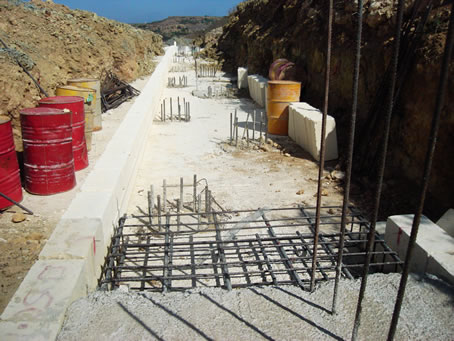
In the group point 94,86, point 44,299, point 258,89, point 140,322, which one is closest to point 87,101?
point 94,86

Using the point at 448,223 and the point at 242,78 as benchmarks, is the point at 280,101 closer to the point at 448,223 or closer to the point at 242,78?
the point at 448,223

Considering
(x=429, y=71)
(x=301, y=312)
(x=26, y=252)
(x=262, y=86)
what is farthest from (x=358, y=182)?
(x=262, y=86)

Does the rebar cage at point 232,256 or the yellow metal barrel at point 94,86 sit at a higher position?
the yellow metal barrel at point 94,86

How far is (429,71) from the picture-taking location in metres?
6.55

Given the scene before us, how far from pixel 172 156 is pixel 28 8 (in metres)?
8.64

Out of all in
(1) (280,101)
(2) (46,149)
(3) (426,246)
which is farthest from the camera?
(1) (280,101)

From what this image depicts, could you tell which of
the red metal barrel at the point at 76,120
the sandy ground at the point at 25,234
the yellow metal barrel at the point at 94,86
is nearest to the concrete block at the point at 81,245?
the sandy ground at the point at 25,234

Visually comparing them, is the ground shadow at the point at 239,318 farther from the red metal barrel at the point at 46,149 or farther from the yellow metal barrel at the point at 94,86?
the yellow metal barrel at the point at 94,86

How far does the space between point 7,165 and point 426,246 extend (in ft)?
16.4

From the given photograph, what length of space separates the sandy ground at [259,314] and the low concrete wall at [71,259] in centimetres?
16

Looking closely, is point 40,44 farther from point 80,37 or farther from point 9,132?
point 9,132

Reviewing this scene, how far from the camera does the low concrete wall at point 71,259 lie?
2709mm

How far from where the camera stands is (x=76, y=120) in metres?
6.69

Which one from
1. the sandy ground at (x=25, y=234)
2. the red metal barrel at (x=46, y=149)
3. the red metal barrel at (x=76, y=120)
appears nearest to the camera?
the sandy ground at (x=25, y=234)
